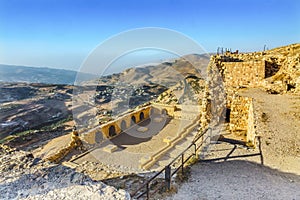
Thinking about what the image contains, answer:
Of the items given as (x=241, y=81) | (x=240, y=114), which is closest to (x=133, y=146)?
(x=240, y=114)

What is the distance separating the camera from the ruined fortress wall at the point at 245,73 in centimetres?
1416

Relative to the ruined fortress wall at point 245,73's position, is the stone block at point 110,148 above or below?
below

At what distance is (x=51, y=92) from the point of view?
4144cm

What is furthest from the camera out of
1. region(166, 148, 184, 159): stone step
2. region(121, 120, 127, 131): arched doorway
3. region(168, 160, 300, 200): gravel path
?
region(121, 120, 127, 131): arched doorway

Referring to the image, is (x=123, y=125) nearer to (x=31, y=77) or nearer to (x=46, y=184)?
(x=46, y=184)

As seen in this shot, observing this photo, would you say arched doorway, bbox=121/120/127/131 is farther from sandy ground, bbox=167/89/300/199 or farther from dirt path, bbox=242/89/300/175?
dirt path, bbox=242/89/300/175

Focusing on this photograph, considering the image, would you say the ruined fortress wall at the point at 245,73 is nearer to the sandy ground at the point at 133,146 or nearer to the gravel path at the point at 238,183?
the sandy ground at the point at 133,146

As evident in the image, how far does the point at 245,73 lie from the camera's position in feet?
46.6

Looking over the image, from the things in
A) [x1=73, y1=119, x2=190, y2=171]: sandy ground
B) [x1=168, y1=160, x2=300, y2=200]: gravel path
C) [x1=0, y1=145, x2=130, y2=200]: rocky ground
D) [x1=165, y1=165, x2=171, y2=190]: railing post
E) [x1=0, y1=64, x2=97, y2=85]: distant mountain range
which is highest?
[x1=0, y1=64, x2=97, y2=85]: distant mountain range

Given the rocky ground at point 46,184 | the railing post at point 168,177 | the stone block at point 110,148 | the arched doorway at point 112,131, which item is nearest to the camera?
the rocky ground at point 46,184

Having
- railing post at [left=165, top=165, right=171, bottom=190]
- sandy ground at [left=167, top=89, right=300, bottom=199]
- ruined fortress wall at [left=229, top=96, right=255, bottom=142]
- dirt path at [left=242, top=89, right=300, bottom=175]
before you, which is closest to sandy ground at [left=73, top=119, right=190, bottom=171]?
ruined fortress wall at [left=229, top=96, right=255, bottom=142]

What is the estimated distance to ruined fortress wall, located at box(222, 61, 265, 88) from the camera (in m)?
14.2

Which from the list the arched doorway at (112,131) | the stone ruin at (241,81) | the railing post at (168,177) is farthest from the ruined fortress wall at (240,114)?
the railing post at (168,177)

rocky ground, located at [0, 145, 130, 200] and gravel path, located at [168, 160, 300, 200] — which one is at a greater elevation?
rocky ground, located at [0, 145, 130, 200]
